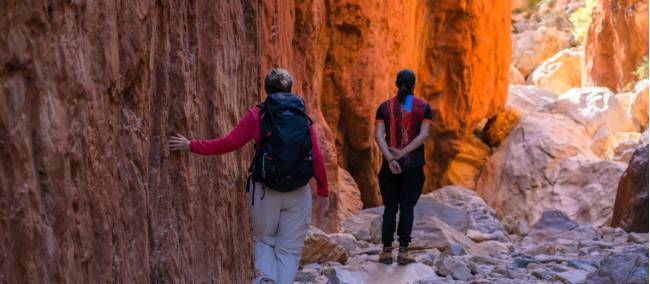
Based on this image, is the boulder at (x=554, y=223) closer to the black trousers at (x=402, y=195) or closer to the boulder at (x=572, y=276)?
the boulder at (x=572, y=276)

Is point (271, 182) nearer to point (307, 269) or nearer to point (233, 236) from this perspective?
point (233, 236)

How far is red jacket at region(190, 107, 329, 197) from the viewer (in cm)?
533

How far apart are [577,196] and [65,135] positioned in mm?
17629

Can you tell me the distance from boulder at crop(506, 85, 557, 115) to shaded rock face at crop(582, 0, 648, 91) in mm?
11323

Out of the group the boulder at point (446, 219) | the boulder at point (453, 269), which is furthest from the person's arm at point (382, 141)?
the boulder at point (446, 219)

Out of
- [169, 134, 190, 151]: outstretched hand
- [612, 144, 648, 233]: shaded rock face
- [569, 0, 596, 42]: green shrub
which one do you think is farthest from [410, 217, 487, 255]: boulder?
[569, 0, 596, 42]: green shrub

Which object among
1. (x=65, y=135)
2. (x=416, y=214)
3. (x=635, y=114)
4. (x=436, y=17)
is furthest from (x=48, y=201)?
(x=635, y=114)

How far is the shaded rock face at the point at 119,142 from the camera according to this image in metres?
3.20

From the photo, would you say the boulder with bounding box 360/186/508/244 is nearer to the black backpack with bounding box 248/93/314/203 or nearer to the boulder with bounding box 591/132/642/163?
the black backpack with bounding box 248/93/314/203

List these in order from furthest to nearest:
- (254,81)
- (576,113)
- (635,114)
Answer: (635,114) → (576,113) → (254,81)

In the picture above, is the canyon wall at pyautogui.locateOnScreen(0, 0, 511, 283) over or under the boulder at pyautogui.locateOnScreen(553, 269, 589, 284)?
over

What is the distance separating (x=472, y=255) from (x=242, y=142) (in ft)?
16.5

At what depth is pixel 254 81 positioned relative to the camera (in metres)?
7.47

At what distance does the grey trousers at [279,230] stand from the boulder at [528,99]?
1900cm
